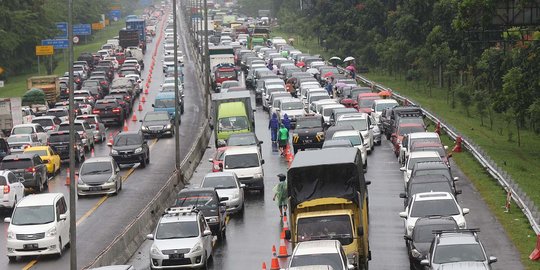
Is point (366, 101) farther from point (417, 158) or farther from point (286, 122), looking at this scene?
point (417, 158)

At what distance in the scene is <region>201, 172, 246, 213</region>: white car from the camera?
4131 centimetres

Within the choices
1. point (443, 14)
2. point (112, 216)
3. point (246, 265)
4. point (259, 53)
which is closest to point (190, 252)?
point (246, 265)

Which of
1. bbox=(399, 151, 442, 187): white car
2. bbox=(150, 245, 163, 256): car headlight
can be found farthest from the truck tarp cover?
bbox=(399, 151, 442, 187): white car

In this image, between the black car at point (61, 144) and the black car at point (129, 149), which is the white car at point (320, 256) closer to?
the black car at point (129, 149)

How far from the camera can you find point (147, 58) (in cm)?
13825

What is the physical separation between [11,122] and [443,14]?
3421 centimetres

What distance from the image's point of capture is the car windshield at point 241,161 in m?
46.9

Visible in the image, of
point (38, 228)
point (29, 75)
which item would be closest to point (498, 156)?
point (38, 228)

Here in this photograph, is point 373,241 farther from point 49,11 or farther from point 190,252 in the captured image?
point 49,11

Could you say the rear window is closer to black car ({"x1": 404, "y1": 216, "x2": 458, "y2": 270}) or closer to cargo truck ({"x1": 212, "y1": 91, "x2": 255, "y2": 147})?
cargo truck ({"x1": 212, "y1": 91, "x2": 255, "y2": 147})

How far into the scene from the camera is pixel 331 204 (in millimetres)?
30359

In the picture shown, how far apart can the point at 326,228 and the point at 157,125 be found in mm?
38132

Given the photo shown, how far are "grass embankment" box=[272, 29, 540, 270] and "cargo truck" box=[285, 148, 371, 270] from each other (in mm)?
4670

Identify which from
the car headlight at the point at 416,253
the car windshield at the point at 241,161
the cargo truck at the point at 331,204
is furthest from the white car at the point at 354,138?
the car headlight at the point at 416,253
